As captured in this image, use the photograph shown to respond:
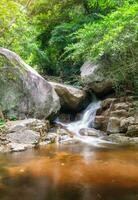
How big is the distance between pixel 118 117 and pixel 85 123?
181cm

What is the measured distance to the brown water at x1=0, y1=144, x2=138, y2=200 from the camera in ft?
18.7

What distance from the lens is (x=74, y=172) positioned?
7102mm

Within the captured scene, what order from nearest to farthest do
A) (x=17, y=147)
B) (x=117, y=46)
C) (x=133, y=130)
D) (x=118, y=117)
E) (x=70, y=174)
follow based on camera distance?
1. (x=70, y=174)
2. (x=17, y=147)
3. (x=133, y=130)
4. (x=117, y=46)
5. (x=118, y=117)

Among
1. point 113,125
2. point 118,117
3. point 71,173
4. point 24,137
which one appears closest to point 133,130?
point 113,125

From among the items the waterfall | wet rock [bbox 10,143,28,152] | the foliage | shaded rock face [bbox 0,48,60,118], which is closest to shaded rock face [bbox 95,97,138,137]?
the waterfall

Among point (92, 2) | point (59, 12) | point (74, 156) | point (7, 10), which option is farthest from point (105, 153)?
point (59, 12)

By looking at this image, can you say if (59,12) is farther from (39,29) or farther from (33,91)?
(33,91)

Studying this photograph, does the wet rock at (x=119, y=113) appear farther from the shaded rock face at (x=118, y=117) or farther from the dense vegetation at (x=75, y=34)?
the dense vegetation at (x=75, y=34)

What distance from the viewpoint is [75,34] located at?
653 inches

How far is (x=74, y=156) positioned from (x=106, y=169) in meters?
1.61

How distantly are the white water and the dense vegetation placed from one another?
156 centimetres

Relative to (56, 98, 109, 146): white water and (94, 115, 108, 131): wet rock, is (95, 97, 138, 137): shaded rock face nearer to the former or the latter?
(94, 115, 108, 131): wet rock

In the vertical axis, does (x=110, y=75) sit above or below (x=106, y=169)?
above

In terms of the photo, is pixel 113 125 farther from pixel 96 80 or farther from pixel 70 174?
pixel 70 174
